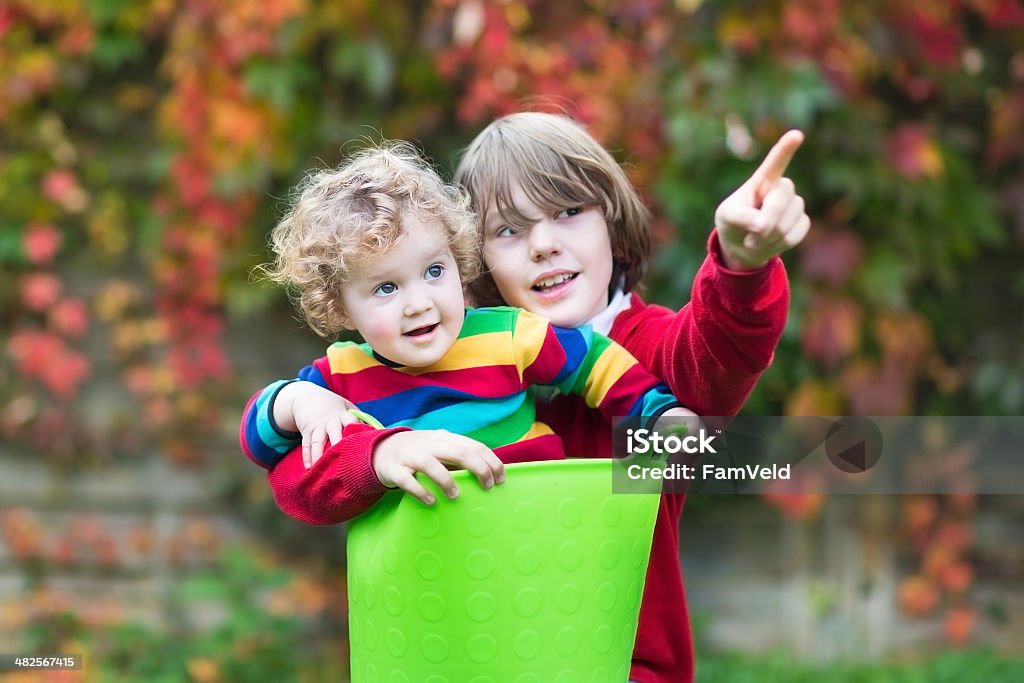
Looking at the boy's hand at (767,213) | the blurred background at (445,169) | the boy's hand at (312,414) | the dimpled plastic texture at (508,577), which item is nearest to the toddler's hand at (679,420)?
the dimpled plastic texture at (508,577)

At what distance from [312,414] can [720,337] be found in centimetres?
53

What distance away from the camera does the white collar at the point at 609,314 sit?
1739 millimetres

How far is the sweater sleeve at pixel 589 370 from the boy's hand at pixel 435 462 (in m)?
0.25

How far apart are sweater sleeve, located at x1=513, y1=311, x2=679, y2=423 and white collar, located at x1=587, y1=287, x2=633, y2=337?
0.08 meters

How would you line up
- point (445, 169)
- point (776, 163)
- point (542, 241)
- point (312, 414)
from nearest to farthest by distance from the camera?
point (776, 163) < point (312, 414) < point (542, 241) < point (445, 169)

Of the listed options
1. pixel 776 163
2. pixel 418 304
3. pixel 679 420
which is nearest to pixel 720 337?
pixel 679 420

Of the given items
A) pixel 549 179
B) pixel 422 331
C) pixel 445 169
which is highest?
pixel 445 169

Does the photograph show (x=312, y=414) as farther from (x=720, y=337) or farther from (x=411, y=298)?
(x=720, y=337)

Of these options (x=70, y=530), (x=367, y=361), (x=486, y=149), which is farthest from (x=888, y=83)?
(x=70, y=530)

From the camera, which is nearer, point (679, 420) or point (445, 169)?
point (679, 420)

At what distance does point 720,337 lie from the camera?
4.79 ft

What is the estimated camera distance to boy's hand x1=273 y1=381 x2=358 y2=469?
149 cm

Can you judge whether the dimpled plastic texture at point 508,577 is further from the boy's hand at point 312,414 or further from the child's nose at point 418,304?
the child's nose at point 418,304

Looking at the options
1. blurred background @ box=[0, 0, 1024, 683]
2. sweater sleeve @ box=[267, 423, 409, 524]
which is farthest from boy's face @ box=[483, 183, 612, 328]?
blurred background @ box=[0, 0, 1024, 683]
